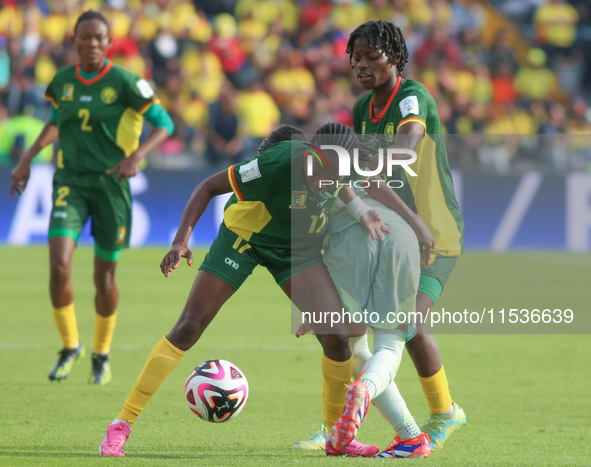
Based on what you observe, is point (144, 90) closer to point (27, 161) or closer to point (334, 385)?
point (27, 161)

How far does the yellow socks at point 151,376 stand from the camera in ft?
14.2

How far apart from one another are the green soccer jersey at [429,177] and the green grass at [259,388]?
3.87ft

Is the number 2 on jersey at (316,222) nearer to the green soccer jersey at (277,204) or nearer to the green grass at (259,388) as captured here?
the green soccer jersey at (277,204)

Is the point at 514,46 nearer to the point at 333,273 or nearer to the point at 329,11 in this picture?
the point at 329,11

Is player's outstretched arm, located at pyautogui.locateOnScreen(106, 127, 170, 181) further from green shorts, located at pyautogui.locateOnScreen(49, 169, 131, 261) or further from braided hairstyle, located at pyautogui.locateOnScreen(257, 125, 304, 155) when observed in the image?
braided hairstyle, located at pyautogui.locateOnScreen(257, 125, 304, 155)

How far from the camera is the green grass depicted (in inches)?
170

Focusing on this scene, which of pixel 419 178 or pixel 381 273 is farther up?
pixel 419 178

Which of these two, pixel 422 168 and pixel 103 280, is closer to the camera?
pixel 422 168

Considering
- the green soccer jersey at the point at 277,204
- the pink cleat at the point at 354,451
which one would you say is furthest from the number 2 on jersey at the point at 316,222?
the pink cleat at the point at 354,451

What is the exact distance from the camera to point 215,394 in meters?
4.41

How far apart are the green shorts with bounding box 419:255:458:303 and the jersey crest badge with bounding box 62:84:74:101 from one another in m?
3.48

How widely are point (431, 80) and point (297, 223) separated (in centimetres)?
1454

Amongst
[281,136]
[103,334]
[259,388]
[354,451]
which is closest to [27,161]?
[103,334]

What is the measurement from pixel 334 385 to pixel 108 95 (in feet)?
11.0
